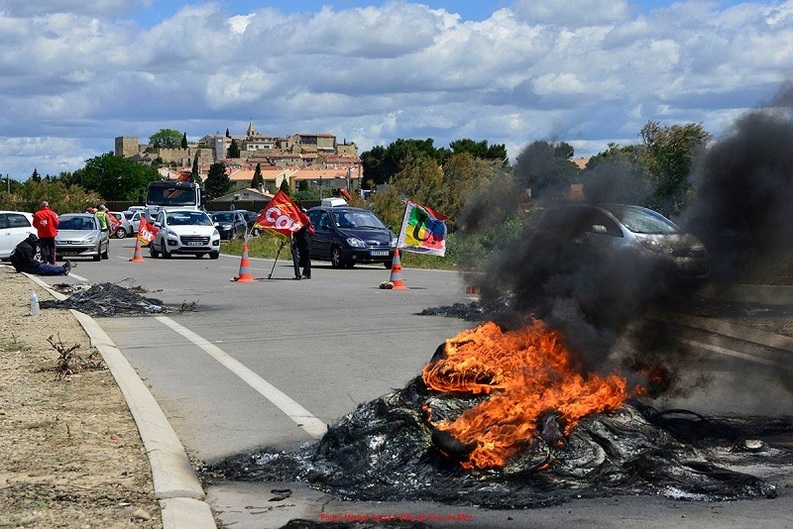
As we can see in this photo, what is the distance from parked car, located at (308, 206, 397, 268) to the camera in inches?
1155

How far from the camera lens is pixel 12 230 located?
1303 inches

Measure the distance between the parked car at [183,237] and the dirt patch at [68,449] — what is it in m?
23.9

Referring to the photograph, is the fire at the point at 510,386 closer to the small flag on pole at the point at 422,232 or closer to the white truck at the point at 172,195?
the small flag on pole at the point at 422,232

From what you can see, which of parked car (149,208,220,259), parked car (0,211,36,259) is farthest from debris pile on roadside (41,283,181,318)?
parked car (149,208,220,259)

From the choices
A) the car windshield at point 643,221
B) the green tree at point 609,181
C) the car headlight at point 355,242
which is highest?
the green tree at point 609,181

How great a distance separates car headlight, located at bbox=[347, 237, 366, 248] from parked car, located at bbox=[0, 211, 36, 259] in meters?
10.2

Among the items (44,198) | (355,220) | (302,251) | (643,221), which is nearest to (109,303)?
(302,251)

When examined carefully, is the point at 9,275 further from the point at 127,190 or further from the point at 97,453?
the point at 127,190

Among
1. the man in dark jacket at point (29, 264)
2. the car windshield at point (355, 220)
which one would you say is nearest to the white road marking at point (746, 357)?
the man in dark jacket at point (29, 264)

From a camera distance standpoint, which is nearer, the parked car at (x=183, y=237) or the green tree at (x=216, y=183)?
the parked car at (x=183, y=237)

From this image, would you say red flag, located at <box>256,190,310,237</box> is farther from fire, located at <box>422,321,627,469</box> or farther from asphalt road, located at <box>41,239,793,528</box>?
fire, located at <box>422,321,627,469</box>

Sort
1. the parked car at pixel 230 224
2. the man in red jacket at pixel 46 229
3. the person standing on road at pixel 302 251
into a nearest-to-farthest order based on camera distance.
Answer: the person standing on road at pixel 302 251, the man in red jacket at pixel 46 229, the parked car at pixel 230 224

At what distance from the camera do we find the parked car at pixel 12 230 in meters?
32.8

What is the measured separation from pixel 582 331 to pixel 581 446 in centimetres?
92
